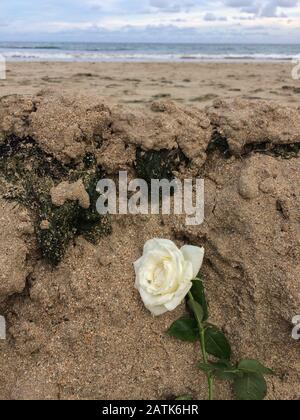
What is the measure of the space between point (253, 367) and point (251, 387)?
0.07 m

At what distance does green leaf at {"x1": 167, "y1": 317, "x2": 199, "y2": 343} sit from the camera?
1.75 metres

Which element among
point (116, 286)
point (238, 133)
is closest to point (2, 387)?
point (116, 286)

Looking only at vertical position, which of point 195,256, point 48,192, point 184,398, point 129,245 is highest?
point 48,192

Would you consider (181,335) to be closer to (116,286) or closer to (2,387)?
(116,286)

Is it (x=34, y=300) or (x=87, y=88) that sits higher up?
(x=87, y=88)

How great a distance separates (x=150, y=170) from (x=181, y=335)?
0.71 metres

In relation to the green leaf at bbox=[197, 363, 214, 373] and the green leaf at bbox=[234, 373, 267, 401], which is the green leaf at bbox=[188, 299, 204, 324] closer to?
the green leaf at bbox=[197, 363, 214, 373]

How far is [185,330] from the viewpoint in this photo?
1.75 meters

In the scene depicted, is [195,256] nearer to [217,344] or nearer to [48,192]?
[217,344]

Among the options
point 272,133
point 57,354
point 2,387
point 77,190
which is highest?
point 272,133

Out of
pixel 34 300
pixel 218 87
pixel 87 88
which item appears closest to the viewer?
pixel 34 300

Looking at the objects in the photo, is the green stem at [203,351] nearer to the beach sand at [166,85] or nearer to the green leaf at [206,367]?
the green leaf at [206,367]

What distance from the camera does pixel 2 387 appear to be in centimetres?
173

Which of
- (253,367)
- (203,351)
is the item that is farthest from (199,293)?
(253,367)
